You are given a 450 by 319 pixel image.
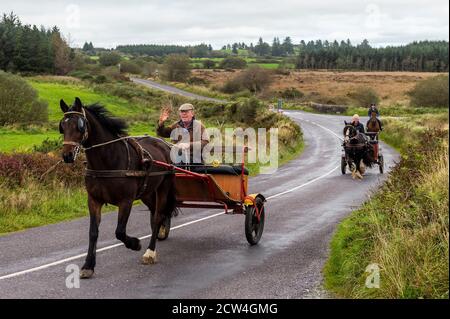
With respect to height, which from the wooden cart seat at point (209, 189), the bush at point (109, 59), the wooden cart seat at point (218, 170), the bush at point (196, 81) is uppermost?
the bush at point (109, 59)

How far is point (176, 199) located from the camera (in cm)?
945

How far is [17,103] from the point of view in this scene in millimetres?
33219

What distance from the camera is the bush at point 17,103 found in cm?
3244

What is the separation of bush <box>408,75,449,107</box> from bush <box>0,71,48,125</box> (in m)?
41.3

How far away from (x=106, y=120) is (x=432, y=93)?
55.1m

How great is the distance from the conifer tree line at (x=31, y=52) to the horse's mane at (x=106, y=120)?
7131 centimetres

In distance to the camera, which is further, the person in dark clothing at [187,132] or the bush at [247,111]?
the bush at [247,111]

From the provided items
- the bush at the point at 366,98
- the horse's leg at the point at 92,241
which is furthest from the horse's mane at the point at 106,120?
the bush at the point at 366,98

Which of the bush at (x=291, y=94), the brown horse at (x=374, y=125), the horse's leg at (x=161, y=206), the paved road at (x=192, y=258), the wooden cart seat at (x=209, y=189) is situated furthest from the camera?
the bush at (x=291, y=94)

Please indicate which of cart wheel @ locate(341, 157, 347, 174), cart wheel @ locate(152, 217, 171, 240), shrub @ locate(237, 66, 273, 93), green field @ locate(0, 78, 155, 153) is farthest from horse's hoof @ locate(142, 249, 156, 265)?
shrub @ locate(237, 66, 273, 93)

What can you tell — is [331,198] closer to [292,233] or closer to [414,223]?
[292,233]

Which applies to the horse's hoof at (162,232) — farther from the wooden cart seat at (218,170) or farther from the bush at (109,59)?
the bush at (109,59)

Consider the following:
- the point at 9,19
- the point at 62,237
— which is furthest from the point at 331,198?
the point at 9,19
